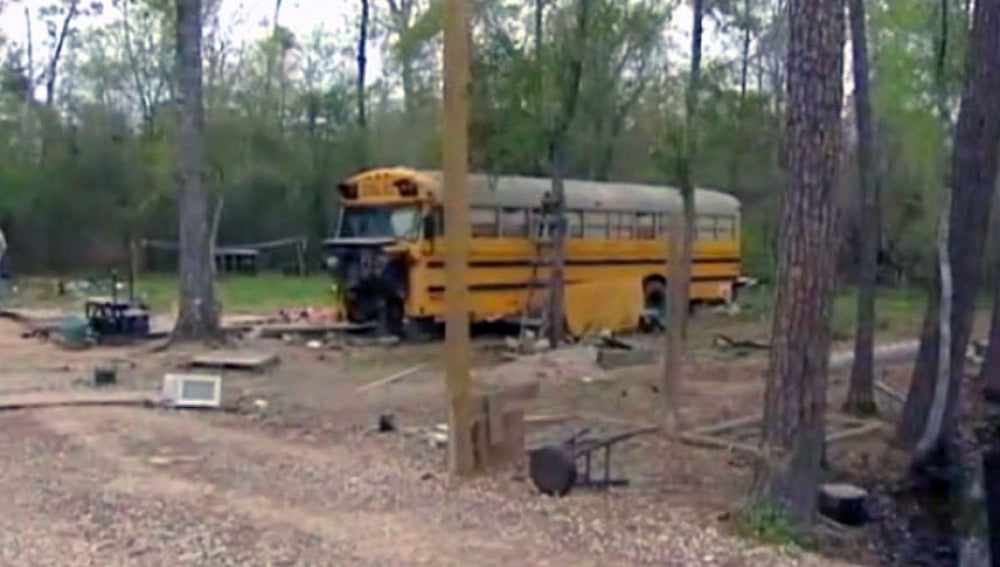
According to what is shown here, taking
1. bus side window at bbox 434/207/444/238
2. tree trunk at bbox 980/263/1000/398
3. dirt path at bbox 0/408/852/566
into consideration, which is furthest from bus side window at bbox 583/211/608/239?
dirt path at bbox 0/408/852/566

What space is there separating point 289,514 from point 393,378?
5.75 m

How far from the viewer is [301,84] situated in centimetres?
3148

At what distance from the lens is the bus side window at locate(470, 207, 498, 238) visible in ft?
53.6

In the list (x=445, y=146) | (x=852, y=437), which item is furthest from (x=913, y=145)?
(x=445, y=146)

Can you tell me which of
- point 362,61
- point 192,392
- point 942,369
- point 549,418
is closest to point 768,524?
point 549,418

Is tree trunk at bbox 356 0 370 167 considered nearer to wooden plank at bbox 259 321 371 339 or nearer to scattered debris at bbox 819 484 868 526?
wooden plank at bbox 259 321 371 339

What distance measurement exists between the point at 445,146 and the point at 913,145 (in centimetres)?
1836

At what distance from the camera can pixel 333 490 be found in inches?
286

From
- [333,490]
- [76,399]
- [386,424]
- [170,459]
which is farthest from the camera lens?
[76,399]

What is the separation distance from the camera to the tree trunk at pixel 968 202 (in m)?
9.82

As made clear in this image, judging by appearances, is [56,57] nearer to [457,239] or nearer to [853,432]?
[853,432]

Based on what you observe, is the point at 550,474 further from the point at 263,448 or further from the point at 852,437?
the point at 852,437

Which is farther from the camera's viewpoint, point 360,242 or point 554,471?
point 360,242

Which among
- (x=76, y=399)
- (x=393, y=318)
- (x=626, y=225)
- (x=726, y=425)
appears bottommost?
(x=726, y=425)
